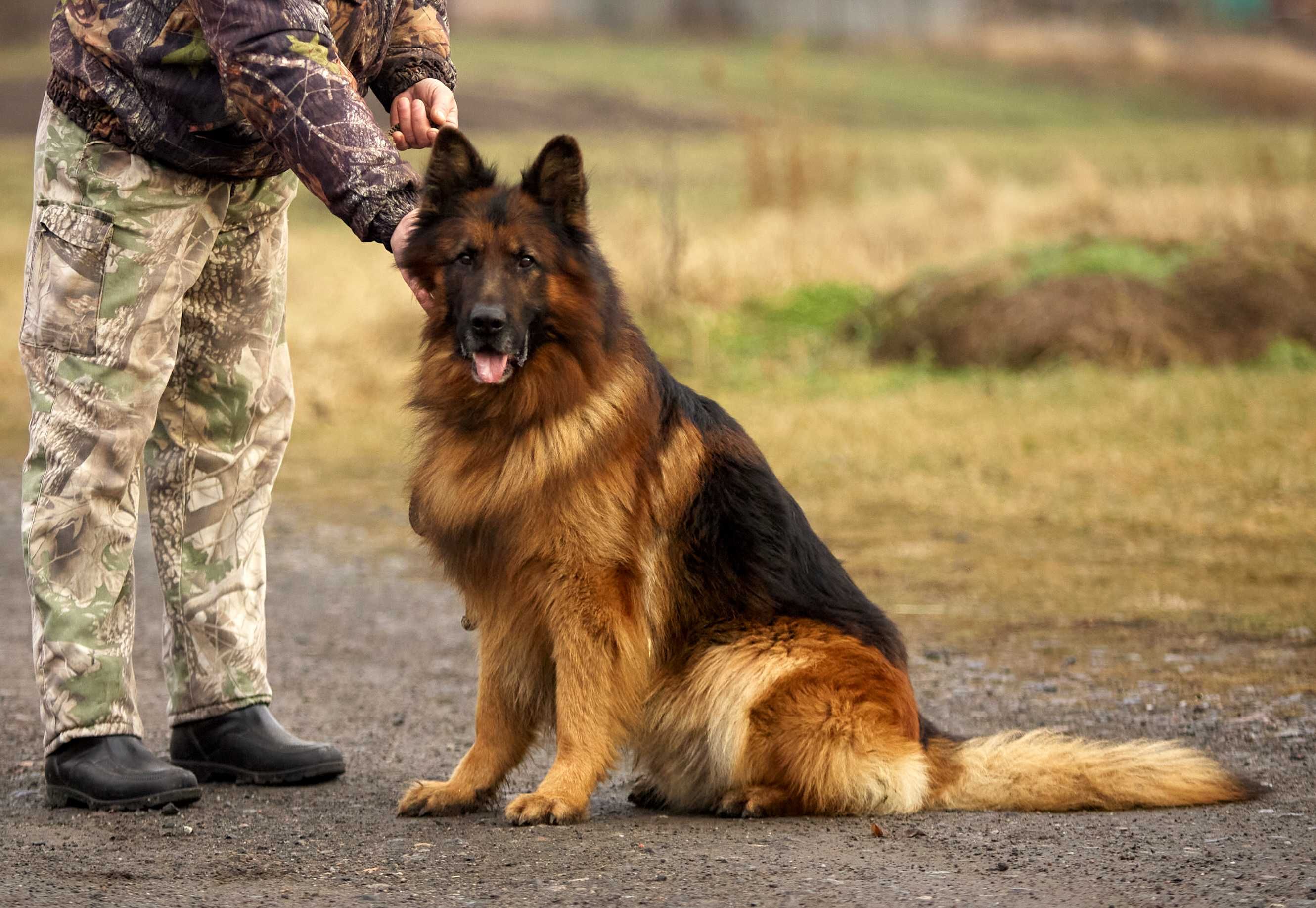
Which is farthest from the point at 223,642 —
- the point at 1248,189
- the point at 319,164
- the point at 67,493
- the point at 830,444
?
the point at 1248,189

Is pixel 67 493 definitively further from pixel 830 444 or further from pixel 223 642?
pixel 830 444

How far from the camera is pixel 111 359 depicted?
3.99 meters

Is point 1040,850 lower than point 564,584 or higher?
lower

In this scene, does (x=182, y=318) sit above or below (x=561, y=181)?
below

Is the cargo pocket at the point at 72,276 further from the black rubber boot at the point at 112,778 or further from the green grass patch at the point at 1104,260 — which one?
the green grass patch at the point at 1104,260

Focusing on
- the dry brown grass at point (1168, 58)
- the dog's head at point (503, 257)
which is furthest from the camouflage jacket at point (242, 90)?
the dry brown grass at point (1168, 58)

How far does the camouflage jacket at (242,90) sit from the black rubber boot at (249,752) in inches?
63.6

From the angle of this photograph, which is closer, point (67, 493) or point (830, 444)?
point (67, 493)

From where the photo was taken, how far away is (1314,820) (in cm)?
372

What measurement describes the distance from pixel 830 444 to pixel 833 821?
594 centimetres

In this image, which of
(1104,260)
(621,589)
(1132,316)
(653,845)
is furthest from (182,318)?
(1104,260)

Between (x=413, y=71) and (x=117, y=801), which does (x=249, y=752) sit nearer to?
(x=117, y=801)

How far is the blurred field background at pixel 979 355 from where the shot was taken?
691 centimetres

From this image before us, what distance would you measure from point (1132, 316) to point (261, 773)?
8851mm
